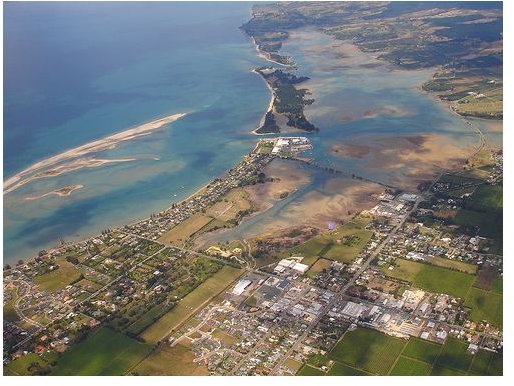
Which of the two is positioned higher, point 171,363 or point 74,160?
point 74,160

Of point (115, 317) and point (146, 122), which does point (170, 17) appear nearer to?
point (146, 122)

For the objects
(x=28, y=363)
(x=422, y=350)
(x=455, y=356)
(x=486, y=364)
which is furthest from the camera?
(x=28, y=363)

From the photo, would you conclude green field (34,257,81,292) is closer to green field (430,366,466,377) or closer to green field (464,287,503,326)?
green field (430,366,466,377)

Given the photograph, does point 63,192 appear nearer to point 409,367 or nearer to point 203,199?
point 203,199

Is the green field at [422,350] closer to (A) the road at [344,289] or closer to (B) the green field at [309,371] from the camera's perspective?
(B) the green field at [309,371]

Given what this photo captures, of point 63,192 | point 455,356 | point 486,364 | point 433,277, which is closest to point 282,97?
point 63,192

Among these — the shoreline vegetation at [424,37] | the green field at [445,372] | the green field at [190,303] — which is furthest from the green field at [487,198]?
the green field at [190,303]
